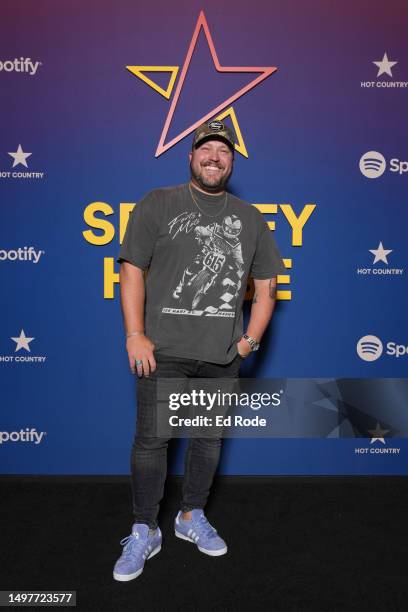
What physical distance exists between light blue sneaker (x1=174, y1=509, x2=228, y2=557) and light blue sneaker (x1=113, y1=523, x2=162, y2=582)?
15cm

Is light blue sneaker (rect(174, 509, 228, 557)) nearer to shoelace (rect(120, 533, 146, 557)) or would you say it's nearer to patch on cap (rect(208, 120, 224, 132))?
shoelace (rect(120, 533, 146, 557))

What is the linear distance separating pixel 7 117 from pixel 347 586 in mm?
2492

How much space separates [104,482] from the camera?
255cm

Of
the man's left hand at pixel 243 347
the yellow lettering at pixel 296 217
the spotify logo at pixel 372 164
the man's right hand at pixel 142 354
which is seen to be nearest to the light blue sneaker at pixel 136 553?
the man's right hand at pixel 142 354

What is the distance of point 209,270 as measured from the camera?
1.83 m

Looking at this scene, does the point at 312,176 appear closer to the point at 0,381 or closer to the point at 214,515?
the point at 214,515

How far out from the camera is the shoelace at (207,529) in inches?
76.7

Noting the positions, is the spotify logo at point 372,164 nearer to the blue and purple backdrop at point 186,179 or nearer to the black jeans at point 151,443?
the blue and purple backdrop at point 186,179

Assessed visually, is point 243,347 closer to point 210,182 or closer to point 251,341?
point 251,341

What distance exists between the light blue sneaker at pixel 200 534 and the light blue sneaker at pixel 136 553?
0.15 metres

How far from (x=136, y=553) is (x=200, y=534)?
28 centimetres

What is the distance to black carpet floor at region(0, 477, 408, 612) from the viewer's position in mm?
1676

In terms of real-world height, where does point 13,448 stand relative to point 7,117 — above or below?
below

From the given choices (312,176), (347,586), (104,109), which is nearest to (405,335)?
(312,176)
